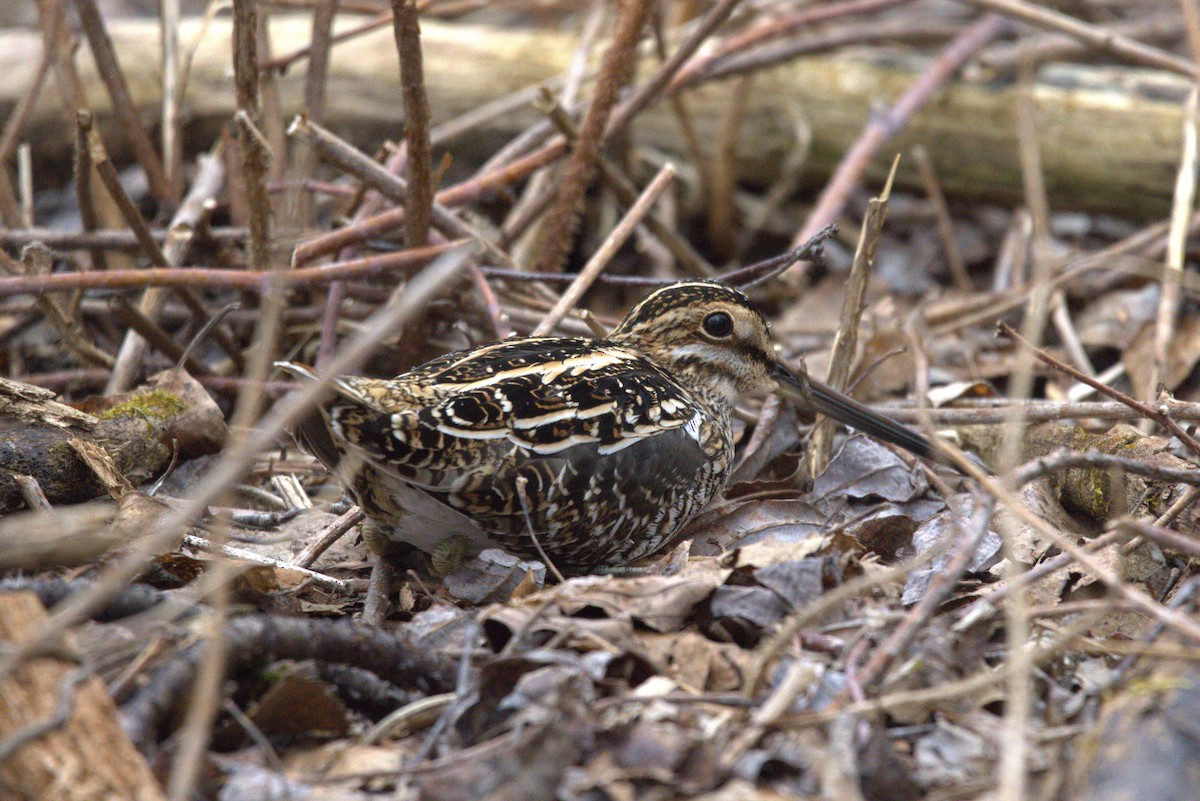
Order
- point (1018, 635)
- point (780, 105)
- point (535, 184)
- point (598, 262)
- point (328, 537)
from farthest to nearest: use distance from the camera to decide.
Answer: point (780, 105)
point (535, 184)
point (598, 262)
point (328, 537)
point (1018, 635)

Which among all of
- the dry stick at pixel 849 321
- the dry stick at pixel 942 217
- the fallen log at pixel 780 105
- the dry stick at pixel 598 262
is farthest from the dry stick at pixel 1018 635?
the fallen log at pixel 780 105

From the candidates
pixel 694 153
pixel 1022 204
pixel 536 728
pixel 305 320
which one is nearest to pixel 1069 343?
pixel 1022 204

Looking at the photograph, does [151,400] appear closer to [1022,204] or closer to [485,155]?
A: [485,155]

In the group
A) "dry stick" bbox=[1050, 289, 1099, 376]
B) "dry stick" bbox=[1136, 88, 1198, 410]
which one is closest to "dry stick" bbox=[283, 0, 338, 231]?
"dry stick" bbox=[1050, 289, 1099, 376]

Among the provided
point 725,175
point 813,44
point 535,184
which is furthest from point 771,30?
point 535,184

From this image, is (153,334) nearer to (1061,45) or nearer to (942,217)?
(942,217)

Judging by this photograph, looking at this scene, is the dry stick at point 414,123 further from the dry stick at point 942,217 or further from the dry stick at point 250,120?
the dry stick at point 942,217
